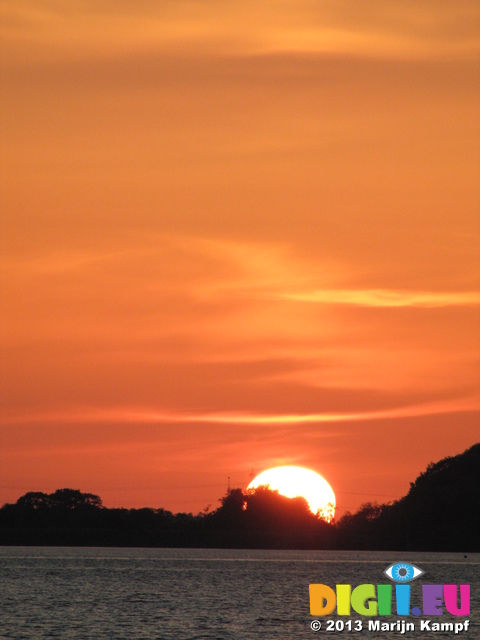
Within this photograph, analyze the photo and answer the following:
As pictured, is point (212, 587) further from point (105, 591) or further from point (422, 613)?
point (422, 613)

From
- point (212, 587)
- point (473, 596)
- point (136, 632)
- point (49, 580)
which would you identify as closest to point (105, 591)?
point (212, 587)

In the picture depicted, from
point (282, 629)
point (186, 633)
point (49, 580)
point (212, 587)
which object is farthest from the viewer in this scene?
point (49, 580)

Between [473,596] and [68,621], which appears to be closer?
[68,621]

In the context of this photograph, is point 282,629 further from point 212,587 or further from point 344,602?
point 212,587

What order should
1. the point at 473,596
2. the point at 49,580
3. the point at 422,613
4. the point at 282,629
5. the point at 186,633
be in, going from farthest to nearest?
the point at 49,580 < the point at 473,596 < the point at 422,613 < the point at 282,629 < the point at 186,633

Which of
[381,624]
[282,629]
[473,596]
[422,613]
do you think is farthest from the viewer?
[473,596]

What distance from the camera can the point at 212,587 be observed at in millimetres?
176500

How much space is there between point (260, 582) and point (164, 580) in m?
17.9

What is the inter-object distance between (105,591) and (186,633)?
64.8 m

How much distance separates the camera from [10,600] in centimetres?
13388

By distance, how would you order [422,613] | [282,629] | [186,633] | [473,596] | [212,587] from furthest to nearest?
1. [212,587]
2. [473,596]
3. [422,613]
4. [282,629]
5. [186,633]

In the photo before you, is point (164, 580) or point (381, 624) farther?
point (164, 580)

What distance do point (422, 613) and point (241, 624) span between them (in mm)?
28232

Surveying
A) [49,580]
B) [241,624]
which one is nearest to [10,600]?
[241,624]
